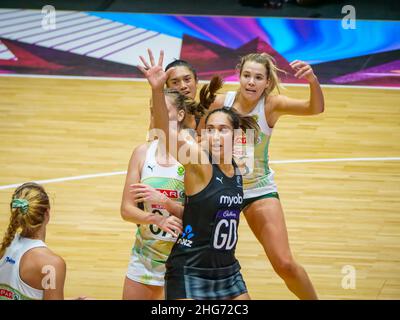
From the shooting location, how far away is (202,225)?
4.62m

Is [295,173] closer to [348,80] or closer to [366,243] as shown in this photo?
[366,243]

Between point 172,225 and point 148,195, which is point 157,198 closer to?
point 148,195

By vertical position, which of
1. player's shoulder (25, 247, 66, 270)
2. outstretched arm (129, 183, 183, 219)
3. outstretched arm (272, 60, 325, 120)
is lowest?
player's shoulder (25, 247, 66, 270)

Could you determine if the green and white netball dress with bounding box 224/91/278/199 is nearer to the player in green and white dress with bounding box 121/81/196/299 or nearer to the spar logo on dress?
the player in green and white dress with bounding box 121/81/196/299

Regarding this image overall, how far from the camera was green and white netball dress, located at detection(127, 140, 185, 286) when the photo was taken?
5.11 meters

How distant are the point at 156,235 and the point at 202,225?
605mm

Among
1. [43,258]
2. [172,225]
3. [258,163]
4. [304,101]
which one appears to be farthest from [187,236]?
[304,101]

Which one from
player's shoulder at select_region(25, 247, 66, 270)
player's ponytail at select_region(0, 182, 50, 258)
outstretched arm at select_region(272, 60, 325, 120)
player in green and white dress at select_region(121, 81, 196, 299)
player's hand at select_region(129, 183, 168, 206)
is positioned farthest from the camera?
outstretched arm at select_region(272, 60, 325, 120)

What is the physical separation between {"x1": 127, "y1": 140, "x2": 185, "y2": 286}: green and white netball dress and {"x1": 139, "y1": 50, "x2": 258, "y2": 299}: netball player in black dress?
0.41 meters

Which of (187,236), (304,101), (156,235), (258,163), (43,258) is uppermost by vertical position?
(304,101)

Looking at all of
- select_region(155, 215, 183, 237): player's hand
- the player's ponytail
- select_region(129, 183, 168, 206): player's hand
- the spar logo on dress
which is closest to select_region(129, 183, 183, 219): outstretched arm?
select_region(129, 183, 168, 206): player's hand

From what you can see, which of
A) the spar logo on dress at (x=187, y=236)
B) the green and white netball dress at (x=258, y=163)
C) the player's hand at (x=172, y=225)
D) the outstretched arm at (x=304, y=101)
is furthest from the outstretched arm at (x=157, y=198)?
the outstretched arm at (x=304, y=101)

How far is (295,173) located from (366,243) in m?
1.85

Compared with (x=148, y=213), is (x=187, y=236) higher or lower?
lower
